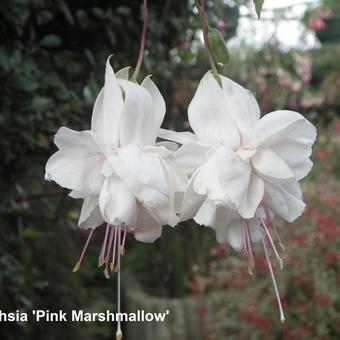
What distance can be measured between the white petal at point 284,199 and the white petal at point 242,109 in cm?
4

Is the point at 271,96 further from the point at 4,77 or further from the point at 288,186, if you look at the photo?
the point at 288,186

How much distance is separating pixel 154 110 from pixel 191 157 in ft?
0.14

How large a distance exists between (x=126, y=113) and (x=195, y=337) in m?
2.08

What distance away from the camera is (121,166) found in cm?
36

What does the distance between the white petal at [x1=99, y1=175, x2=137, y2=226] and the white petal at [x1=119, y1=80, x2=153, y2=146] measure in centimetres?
3

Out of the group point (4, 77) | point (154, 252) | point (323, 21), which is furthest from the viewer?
point (154, 252)

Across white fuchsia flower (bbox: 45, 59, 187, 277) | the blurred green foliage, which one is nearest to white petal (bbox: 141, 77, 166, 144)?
white fuchsia flower (bbox: 45, 59, 187, 277)

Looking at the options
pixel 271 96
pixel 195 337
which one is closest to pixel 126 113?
pixel 195 337

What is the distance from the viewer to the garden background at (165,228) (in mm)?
797

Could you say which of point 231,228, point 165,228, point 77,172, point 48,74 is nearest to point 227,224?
point 231,228

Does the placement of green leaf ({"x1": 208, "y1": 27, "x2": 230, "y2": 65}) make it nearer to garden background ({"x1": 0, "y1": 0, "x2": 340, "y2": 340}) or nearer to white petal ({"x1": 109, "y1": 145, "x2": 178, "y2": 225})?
white petal ({"x1": 109, "y1": 145, "x2": 178, "y2": 225})

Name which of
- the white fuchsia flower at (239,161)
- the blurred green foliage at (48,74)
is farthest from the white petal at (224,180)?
the blurred green foliage at (48,74)

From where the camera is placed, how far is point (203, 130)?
0.38 metres

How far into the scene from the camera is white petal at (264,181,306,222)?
38cm
